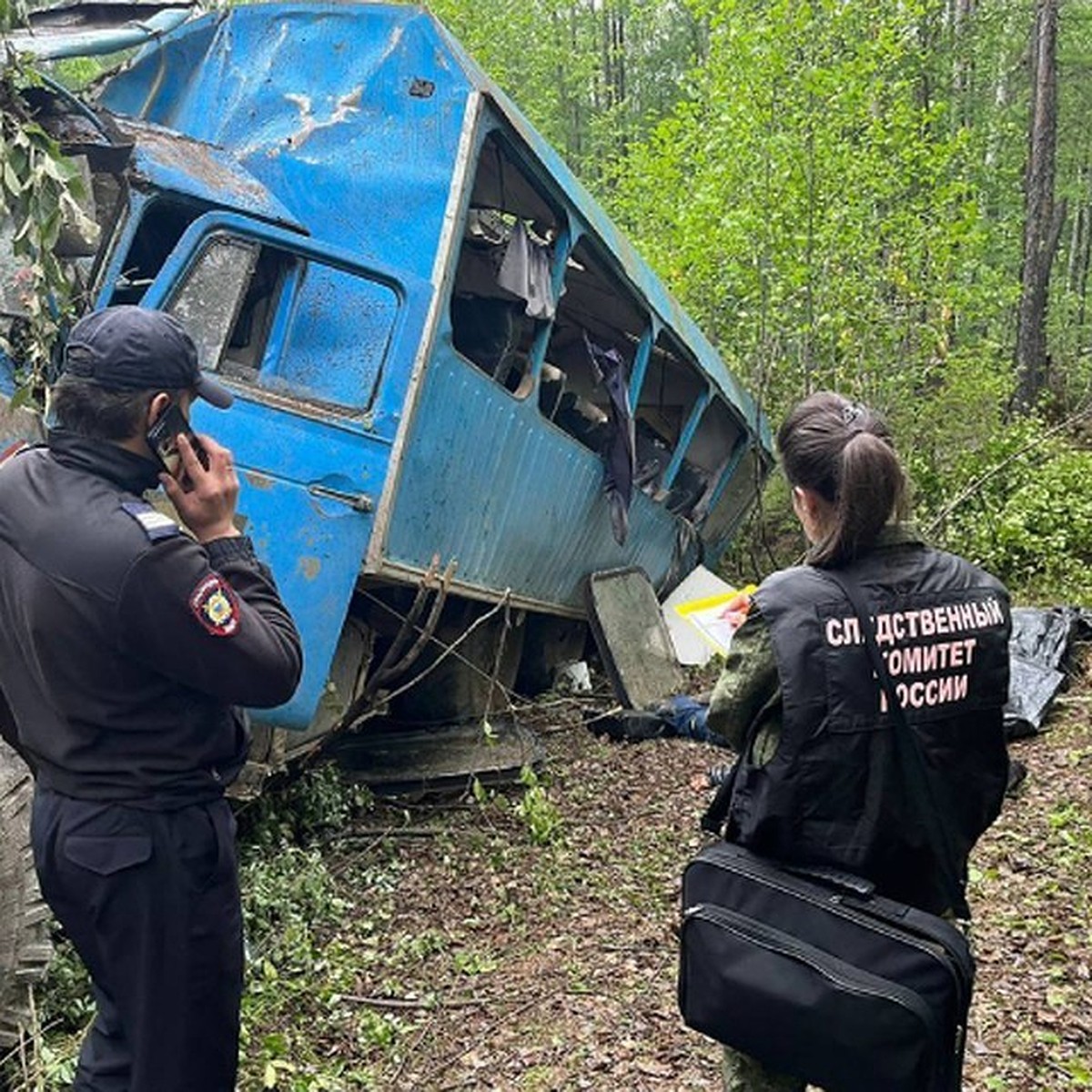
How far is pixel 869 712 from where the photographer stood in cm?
189

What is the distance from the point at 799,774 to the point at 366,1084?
1.83 meters

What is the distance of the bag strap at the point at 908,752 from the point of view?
6.21 ft

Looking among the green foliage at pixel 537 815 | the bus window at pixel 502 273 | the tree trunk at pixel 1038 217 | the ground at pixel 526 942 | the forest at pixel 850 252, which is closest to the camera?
the ground at pixel 526 942

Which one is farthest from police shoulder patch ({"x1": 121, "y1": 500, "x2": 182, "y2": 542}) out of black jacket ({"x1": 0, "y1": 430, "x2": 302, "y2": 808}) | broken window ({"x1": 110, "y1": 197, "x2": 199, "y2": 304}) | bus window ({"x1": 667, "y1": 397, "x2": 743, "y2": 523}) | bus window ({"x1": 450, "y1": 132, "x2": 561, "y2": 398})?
bus window ({"x1": 667, "y1": 397, "x2": 743, "y2": 523})

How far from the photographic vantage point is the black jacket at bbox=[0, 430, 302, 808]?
1878mm

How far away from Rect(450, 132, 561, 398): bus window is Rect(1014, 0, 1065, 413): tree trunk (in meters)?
9.37

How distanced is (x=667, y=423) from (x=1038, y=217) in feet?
27.3

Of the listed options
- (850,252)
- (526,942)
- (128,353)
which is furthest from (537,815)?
(850,252)

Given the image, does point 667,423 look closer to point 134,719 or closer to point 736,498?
point 736,498

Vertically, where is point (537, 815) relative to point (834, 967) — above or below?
below

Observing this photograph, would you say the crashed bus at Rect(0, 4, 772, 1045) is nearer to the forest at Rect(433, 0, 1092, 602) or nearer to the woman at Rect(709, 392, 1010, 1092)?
the woman at Rect(709, 392, 1010, 1092)

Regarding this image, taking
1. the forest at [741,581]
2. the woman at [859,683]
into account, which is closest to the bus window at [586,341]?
the forest at [741,581]

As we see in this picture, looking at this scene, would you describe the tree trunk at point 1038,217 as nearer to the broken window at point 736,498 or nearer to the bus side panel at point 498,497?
the broken window at point 736,498

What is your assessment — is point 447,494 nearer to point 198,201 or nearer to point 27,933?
point 198,201
